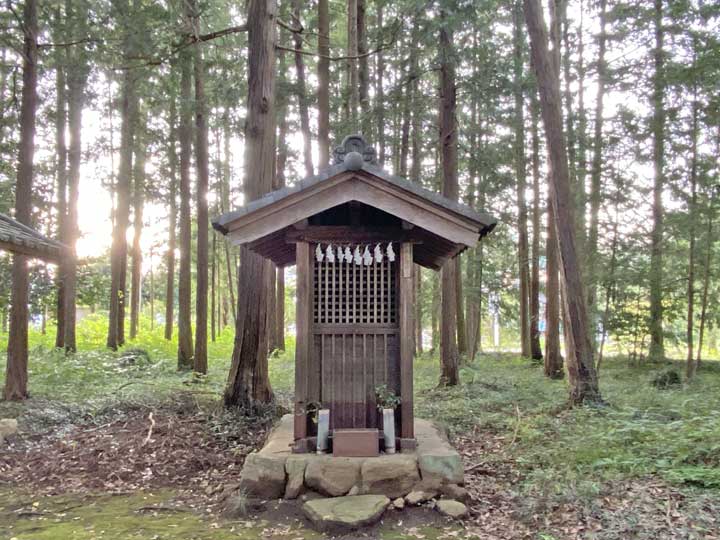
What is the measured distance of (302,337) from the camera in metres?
5.48

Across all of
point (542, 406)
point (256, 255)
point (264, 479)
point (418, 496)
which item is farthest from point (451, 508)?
point (256, 255)

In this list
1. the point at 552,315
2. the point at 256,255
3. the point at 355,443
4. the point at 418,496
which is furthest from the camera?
the point at 552,315

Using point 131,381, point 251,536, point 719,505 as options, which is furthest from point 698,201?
point 131,381

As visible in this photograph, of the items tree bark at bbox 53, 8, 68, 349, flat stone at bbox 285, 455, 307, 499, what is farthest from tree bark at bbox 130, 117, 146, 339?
flat stone at bbox 285, 455, 307, 499

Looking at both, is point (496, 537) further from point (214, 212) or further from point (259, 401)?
point (214, 212)

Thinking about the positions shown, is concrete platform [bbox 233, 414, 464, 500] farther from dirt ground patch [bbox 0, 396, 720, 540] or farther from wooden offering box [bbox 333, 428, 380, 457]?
dirt ground patch [bbox 0, 396, 720, 540]

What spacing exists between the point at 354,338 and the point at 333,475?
54.8 inches

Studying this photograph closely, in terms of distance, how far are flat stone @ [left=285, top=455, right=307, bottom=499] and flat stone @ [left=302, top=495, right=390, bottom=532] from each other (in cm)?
28

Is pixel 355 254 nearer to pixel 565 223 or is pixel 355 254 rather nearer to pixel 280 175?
pixel 565 223

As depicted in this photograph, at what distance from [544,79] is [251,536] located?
308 inches

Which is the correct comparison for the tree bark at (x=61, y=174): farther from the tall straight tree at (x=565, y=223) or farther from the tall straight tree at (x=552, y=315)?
the tall straight tree at (x=552, y=315)

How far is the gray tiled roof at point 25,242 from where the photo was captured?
649 cm

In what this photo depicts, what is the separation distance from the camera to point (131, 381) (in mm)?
11102

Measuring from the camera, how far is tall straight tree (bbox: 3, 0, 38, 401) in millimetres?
8359
